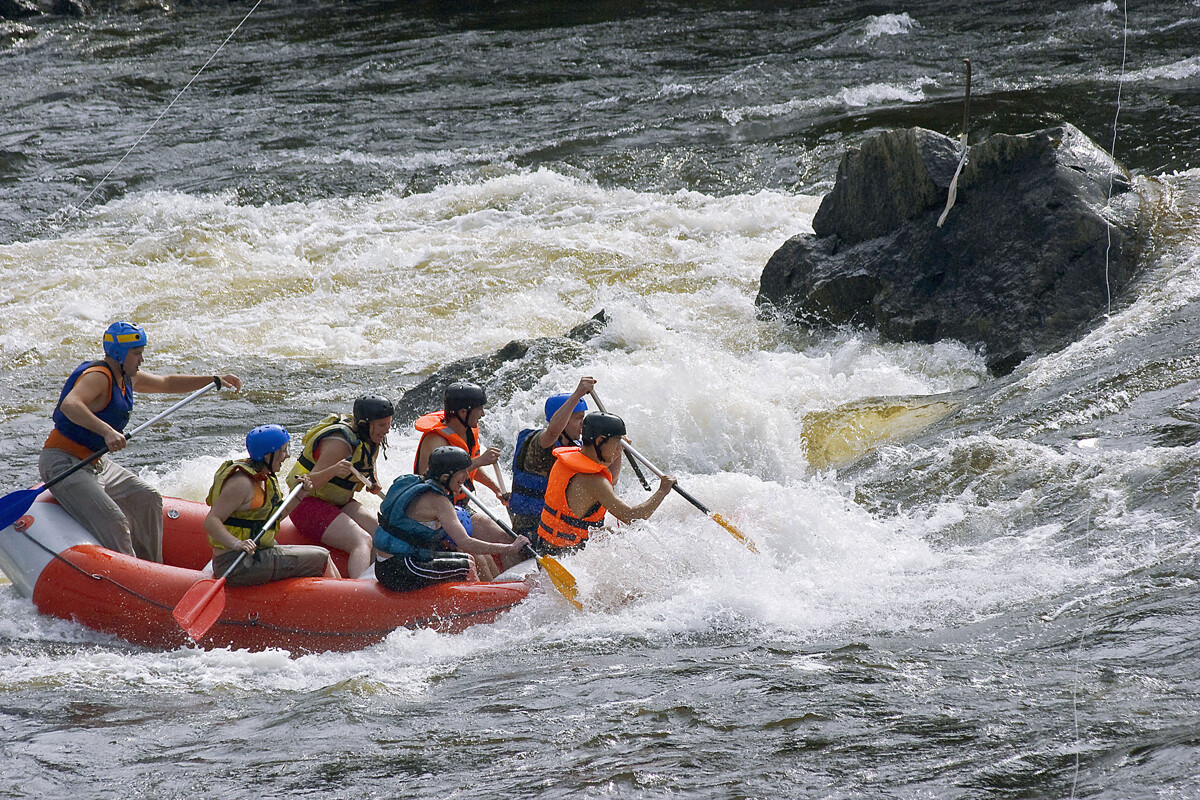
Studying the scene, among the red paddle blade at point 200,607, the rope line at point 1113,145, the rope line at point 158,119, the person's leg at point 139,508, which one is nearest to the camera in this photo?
the red paddle blade at point 200,607

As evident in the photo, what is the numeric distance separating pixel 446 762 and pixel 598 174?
11238 millimetres

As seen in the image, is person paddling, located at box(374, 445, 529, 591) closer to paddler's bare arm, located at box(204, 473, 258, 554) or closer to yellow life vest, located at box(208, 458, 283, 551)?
yellow life vest, located at box(208, 458, 283, 551)

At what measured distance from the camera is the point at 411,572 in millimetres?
5590

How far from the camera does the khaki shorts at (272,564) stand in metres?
5.57

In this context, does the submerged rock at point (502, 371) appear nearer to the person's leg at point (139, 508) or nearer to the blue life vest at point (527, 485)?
the blue life vest at point (527, 485)

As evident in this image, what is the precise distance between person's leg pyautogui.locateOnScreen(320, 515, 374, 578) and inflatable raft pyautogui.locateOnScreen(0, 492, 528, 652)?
0.53 metres

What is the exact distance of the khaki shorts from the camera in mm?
5566

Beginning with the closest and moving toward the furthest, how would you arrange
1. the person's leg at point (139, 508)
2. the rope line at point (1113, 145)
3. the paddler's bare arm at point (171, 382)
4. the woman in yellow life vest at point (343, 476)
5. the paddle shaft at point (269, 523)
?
the paddle shaft at point (269, 523)
the woman in yellow life vest at point (343, 476)
the person's leg at point (139, 508)
the paddler's bare arm at point (171, 382)
the rope line at point (1113, 145)

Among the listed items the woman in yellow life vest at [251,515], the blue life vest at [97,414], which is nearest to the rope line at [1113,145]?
the woman in yellow life vest at [251,515]

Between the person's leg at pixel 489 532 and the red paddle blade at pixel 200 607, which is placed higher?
the red paddle blade at pixel 200 607

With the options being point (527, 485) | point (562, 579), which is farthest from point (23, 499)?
point (562, 579)

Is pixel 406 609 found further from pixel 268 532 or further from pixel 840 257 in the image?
pixel 840 257

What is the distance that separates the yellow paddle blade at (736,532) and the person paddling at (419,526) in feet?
4.44

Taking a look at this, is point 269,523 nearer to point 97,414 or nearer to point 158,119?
point 97,414
